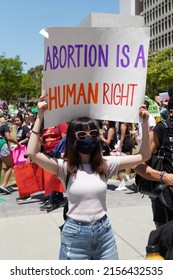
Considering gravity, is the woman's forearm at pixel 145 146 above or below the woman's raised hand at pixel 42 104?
below

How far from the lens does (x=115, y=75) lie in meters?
2.94

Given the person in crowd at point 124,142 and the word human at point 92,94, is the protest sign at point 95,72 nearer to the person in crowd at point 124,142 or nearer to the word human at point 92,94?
the word human at point 92,94

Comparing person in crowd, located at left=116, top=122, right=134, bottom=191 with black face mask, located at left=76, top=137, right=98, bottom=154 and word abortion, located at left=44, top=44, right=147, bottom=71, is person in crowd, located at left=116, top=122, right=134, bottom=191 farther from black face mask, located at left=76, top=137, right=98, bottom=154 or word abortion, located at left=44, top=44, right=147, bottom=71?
black face mask, located at left=76, top=137, right=98, bottom=154

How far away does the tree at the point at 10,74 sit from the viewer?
66438 mm

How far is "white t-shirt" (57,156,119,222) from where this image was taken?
258 centimetres

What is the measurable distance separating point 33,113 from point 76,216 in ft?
19.5

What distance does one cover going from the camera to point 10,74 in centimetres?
6769

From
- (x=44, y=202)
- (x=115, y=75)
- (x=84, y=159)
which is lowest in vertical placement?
(x=44, y=202)

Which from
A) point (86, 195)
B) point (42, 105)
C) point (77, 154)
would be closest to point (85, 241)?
point (86, 195)

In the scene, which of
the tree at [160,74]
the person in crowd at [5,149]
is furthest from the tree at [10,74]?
the person in crowd at [5,149]

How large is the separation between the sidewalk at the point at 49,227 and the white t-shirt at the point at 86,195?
6.79ft
